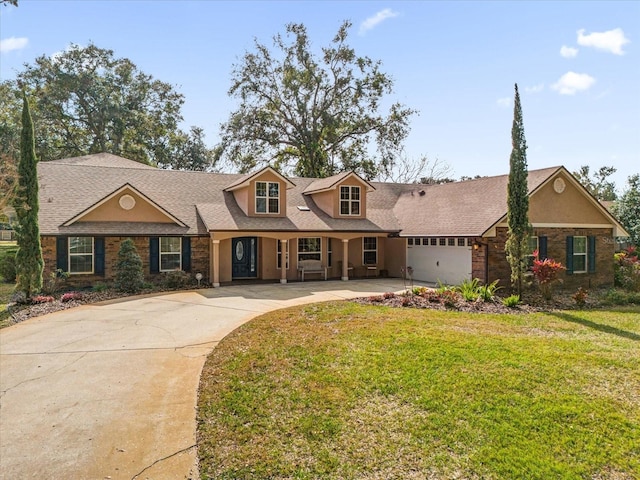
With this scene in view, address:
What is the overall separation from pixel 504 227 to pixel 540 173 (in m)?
3.54

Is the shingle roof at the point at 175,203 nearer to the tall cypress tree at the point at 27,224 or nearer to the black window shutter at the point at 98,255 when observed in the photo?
the black window shutter at the point at 98,255

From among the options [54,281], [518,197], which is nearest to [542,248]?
[518,197]

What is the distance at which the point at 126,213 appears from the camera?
16.9 meters

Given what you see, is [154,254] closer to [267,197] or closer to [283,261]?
[283,261]

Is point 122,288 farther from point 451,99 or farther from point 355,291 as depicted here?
point 451,99

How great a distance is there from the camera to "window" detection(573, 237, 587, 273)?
17.6m

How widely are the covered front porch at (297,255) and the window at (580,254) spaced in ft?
23.8

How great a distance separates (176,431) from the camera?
534 centimetres

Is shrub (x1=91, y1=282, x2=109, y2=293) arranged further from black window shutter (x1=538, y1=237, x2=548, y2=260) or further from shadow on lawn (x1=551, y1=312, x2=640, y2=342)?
black window shutter (x1=538, y1=237, x2=548, y2=260)

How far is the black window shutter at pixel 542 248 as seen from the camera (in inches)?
661

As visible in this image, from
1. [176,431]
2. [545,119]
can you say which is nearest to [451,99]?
[545,119]

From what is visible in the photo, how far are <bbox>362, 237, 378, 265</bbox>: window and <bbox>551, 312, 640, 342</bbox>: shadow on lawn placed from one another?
1001cm

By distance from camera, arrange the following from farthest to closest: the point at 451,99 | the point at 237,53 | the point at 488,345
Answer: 1. the point at 237,53
2. the point at 451,99
3. the point at 488,345

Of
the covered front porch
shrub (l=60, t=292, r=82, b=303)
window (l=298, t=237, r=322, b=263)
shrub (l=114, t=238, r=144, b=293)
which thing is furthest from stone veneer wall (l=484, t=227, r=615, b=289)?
shrub (l=60, t=292, r=82, b=303)
